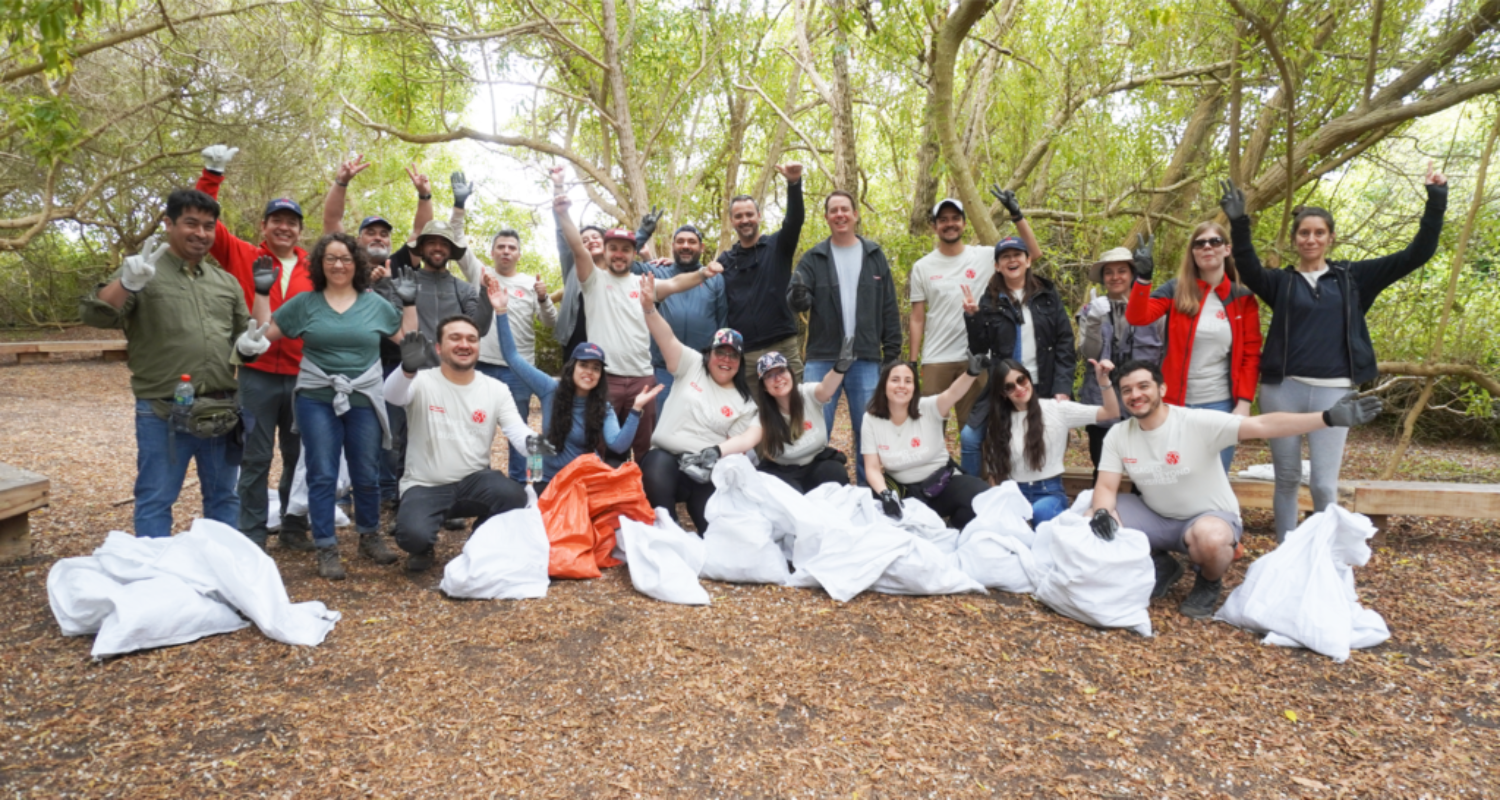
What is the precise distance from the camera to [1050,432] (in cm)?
392

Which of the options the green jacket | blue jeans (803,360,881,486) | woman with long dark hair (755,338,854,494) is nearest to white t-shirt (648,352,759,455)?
woman with long dark hair (755,338,854,494)

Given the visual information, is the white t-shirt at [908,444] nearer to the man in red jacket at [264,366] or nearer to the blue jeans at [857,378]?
the blue jeans at [857,378]

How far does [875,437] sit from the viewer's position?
3.96m

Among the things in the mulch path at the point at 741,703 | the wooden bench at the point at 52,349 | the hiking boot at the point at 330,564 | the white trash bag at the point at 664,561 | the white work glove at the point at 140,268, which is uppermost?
the white work glove at the point at 140,268

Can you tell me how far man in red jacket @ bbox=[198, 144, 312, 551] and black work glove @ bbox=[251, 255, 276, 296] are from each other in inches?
5.8

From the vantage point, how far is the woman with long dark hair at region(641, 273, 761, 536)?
3.88 meters

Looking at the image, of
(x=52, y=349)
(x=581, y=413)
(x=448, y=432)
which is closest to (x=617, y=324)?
(x=581, y=413)

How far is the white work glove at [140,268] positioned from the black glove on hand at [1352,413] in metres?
4.29

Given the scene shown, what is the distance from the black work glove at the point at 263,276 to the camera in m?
3.46

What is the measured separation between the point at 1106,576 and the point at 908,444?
1.17m

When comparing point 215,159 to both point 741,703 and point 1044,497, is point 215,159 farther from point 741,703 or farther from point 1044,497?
point 1044,497

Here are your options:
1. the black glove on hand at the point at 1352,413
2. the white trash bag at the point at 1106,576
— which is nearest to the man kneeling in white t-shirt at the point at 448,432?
the white trash bag at the point at 1106,576

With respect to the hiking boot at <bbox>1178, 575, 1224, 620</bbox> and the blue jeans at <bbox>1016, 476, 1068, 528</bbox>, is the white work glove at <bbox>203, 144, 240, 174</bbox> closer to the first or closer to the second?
the blue jeans at <bbox>1016, 476, 1068, 528</bbox>

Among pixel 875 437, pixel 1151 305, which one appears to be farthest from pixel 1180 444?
pixel 875 437
